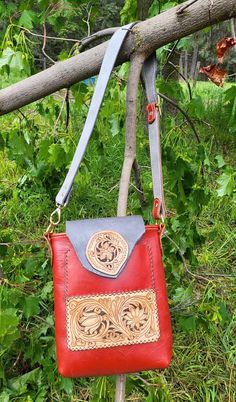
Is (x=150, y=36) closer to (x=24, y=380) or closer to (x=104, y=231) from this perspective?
(x=104, y=231)

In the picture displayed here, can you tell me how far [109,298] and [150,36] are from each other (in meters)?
0.53

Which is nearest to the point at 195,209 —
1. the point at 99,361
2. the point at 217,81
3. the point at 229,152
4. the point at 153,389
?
the point at 217,81

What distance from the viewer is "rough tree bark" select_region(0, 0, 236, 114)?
0.94m

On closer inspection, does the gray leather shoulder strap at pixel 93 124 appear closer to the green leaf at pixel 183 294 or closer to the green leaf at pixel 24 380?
the green leaf at pixel 183 294

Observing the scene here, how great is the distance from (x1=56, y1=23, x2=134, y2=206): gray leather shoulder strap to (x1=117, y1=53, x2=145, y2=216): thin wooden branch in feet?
0.16

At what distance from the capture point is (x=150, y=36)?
94 centimetres

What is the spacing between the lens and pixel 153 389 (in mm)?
1006

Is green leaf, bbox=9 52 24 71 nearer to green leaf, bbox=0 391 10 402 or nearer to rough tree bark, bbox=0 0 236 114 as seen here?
rough tree bark, bbox=0 0 236 114

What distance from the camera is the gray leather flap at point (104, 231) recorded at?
30.4 inches

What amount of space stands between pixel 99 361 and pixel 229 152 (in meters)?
3.08

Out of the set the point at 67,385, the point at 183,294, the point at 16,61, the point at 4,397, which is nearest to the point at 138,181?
the point at 183,294

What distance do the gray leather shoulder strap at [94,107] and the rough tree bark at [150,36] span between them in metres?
0.04

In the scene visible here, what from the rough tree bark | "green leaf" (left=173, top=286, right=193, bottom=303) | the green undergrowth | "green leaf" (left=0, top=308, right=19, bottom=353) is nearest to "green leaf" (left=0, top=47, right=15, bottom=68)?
the green undergrowth

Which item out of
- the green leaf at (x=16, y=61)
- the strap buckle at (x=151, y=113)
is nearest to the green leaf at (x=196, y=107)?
the green leaf at (x=16, y=61)
